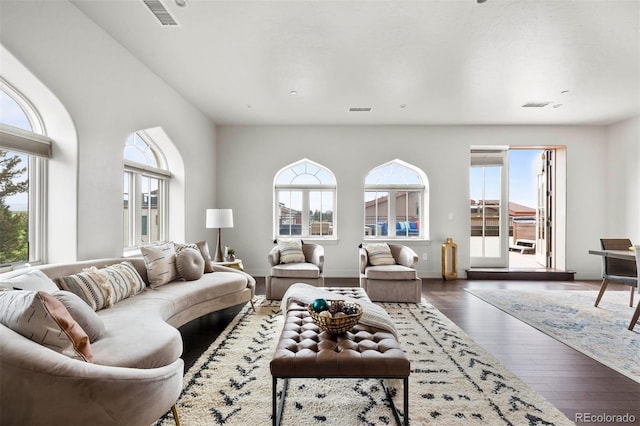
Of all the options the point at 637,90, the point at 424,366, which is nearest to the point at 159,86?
the point at 424,366

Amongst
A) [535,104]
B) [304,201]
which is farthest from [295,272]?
[535,104]

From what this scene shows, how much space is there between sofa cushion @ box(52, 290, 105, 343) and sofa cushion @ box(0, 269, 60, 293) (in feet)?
0.73

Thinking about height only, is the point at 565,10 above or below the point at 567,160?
above

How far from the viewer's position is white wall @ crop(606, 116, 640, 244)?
5.61 m

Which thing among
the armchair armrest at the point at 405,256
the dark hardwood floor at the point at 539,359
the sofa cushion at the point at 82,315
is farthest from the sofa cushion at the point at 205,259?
the armchair armrest at the point at 405,256

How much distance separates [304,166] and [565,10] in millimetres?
4486

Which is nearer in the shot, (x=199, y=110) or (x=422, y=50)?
(x=422, y=50)

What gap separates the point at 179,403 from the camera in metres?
1.99

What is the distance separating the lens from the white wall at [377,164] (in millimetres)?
6172

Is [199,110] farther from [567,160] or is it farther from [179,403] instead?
[567,160]

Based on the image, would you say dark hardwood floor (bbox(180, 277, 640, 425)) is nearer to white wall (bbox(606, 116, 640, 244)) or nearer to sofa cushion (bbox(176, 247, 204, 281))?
sofa cushion (bbox(176, 247, 204, 281))

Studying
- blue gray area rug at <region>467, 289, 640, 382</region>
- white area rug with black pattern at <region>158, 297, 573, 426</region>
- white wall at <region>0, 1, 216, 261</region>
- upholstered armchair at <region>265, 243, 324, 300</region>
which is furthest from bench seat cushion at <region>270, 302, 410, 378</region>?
upholstered armchair at <region>265, 243, 324, 300</region>
